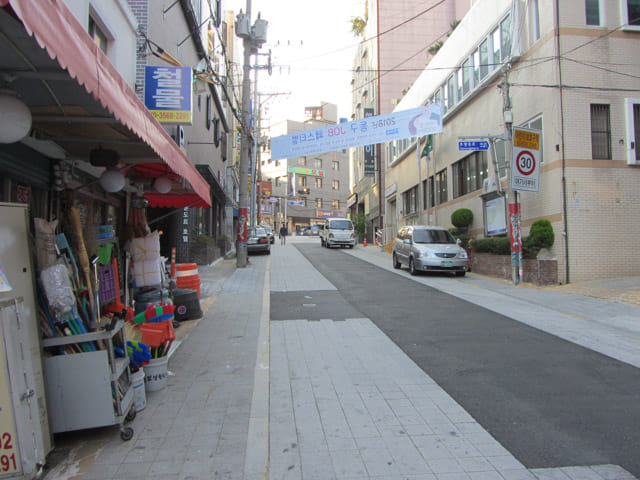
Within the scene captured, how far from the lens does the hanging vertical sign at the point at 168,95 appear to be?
9.71 m

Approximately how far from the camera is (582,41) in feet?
41.9

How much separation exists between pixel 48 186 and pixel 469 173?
17878 millimetres

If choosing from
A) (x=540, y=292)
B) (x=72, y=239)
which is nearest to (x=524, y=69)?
(x=540, y=292)

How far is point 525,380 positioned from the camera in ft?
16.4

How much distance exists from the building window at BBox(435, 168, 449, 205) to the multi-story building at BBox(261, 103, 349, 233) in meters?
49.9

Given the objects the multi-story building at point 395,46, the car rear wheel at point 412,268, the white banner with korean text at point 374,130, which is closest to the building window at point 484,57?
the white banner with korean text at point 374,130

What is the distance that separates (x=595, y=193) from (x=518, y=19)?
6.54m

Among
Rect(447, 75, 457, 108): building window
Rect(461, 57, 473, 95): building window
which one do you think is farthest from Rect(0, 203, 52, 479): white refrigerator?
Rect(447, 75, 457, 108): building window

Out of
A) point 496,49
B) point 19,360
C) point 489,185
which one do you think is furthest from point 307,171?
point 19,360

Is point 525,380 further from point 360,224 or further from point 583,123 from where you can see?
point 360,224

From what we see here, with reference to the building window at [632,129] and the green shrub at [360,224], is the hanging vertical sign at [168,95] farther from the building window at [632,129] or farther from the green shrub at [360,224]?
the green shrub at [360,224]

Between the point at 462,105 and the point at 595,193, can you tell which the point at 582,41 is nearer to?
the point at 595,193

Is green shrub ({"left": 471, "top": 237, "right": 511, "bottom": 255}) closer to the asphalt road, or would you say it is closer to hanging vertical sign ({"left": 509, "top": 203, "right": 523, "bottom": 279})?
hanging vertical sign ({"left": 509, "top": 203, "right": 523, "bottom": 279})

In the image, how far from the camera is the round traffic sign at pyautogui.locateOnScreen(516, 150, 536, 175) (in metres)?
12.4
